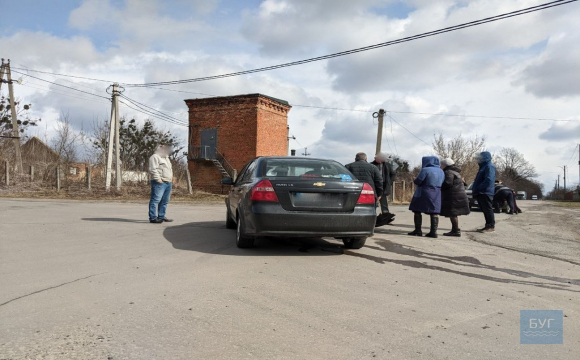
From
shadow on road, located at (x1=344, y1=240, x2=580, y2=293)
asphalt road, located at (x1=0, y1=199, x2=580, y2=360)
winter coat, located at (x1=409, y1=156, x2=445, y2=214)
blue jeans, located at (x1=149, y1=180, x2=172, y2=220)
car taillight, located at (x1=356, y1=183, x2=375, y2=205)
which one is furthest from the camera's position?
blue jeans, located at (x1=149, y1=180, x2=172, y2=220)

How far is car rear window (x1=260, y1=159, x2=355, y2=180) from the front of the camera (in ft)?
20.7

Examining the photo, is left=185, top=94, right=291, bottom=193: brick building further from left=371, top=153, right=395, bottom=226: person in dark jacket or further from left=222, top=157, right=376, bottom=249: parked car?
left=222, top=157, right=376, bottom=249: parked car

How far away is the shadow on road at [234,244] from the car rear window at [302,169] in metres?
1.09

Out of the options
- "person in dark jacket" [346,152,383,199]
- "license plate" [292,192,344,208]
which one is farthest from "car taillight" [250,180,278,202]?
"person in dark jacket" [346,152,383,199]

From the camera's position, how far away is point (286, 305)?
12.6ft

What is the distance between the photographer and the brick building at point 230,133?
107ft

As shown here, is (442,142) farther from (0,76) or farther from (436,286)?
(436,286)

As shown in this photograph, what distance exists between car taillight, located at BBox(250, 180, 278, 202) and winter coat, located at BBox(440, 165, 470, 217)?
173 inches

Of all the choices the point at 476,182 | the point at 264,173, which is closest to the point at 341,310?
the point at 264,173

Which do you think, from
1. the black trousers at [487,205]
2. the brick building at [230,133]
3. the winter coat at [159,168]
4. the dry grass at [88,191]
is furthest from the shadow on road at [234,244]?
the brick building at [230,133]

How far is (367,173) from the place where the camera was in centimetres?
909

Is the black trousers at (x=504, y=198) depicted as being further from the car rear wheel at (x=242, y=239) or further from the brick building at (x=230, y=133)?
the brick building at (x=230, y=133)

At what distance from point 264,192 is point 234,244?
150cm

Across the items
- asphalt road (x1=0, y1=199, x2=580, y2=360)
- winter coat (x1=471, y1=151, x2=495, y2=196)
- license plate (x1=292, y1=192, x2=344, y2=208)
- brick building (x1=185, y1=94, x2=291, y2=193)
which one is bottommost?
asphalt road (x1=0, y1=199, x2=580, y2=360)
